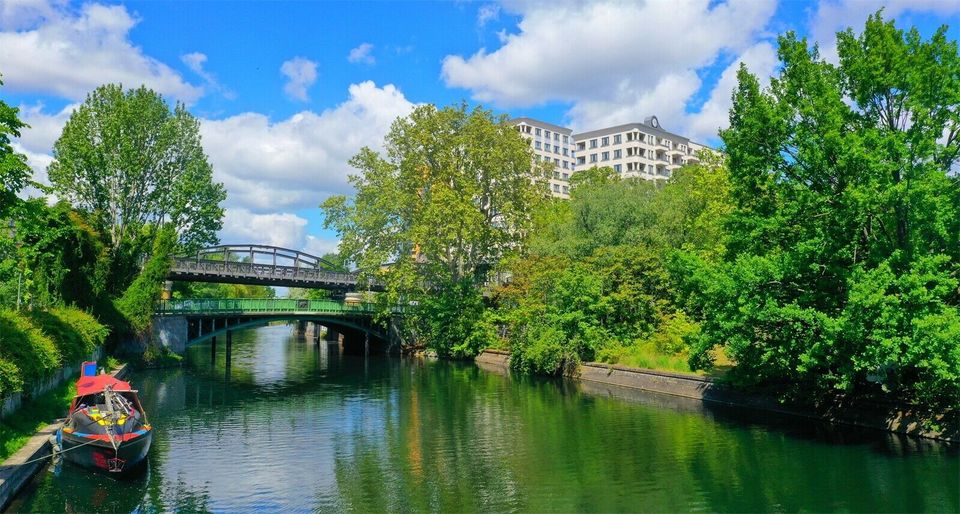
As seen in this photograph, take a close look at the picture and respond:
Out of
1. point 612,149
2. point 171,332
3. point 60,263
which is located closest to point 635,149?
point 612,149

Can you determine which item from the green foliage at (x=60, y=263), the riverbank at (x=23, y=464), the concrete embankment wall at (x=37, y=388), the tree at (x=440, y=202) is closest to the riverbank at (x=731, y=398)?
the tree at (x=440, y=202)

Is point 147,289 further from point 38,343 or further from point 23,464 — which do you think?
point 23,464

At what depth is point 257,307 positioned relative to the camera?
6538cm

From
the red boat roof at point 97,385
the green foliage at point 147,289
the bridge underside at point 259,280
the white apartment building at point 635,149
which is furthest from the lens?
the white apartment building at point 635,149

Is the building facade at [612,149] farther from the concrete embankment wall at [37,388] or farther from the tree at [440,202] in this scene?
the concrete embankment wall at [37,388]

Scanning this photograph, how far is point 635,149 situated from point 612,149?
17.0 feet

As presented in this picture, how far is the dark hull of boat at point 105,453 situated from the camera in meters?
21.9

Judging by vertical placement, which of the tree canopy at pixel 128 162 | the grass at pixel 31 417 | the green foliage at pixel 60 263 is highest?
the tree canopy at pixel 128 162

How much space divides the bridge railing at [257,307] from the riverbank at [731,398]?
21.4 m

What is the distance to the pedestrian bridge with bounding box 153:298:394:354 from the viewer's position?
60000mm

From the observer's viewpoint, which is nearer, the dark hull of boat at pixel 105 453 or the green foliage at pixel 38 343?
the dark hull of boat at pixel 105 453

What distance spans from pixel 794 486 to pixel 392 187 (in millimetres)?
49420

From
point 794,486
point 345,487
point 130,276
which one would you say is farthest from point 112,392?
point 130,276

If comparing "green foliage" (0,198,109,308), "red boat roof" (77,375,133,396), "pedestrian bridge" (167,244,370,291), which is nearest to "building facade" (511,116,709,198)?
"pedestrian bridge" (167,244,370,291)
